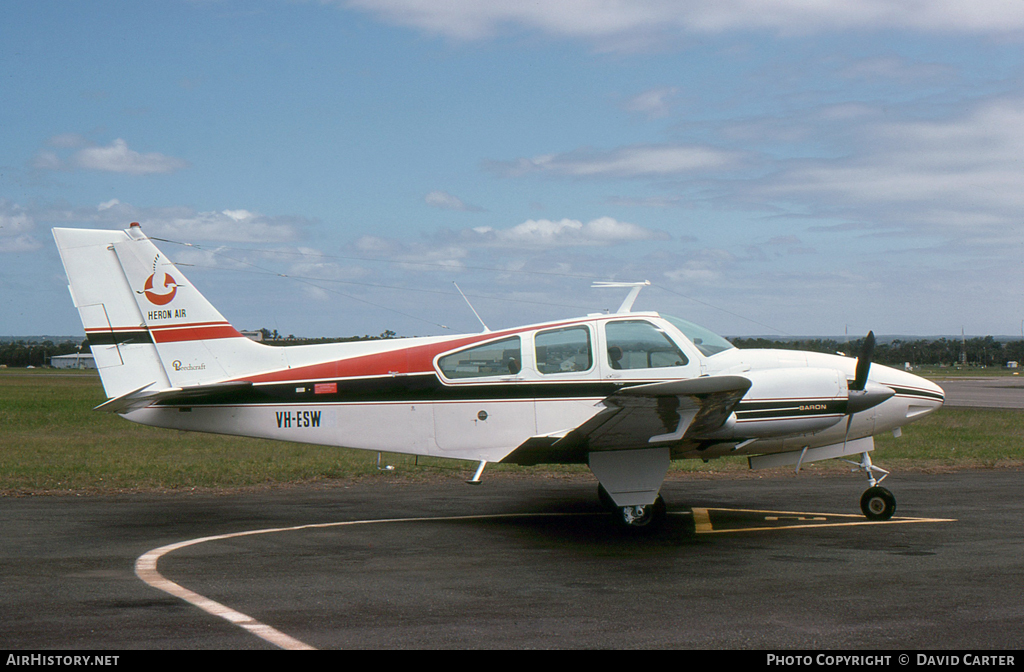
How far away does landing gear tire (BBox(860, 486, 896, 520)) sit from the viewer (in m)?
10.0

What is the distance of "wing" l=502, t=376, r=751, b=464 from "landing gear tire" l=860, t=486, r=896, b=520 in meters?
2.27

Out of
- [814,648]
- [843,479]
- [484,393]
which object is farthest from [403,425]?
[843,479]

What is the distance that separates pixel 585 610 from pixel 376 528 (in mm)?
4404

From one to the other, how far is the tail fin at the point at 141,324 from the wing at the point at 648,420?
3794 mm

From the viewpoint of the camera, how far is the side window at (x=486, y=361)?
1016cm

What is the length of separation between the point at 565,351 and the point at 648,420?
4.97ft

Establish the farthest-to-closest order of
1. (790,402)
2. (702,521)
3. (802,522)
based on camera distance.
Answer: (702,521), (802,522), (790,402)

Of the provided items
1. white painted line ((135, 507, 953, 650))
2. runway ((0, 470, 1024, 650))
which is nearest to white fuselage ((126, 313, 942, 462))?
white painted line ((135, 507, 953, 650))

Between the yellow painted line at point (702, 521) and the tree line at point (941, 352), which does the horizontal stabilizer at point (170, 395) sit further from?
the tree line at point (941, 352)

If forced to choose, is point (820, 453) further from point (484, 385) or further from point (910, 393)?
point (484, 385)

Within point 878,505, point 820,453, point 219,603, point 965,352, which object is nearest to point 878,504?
point 878,505

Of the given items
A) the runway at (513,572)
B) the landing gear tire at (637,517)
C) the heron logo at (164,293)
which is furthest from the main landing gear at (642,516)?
the heron logo at (164,293)

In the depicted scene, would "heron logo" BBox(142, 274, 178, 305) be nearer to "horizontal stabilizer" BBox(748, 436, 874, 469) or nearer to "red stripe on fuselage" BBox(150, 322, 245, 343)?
"red stripe on fuselage" BBox(150, 322, 245, 343)

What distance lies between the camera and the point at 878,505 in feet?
33.0
